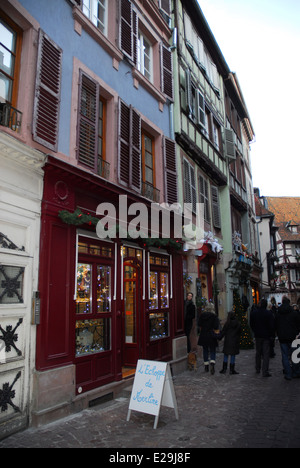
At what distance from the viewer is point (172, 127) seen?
1061 cm

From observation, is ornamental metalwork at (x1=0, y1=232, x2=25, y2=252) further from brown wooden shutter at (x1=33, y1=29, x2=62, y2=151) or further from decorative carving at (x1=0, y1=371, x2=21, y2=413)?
decorative carving at (x1=0, y1=371, x2=21, y2=413)

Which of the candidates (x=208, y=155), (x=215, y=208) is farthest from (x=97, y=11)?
(x=215, y=208)

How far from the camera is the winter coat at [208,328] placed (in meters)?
8.50

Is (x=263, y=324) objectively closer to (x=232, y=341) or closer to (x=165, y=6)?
(x=232, y=341)

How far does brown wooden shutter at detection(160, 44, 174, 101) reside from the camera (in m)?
10.3

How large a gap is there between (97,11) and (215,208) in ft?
28.4

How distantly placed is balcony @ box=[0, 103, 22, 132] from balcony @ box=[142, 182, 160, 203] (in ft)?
12.9

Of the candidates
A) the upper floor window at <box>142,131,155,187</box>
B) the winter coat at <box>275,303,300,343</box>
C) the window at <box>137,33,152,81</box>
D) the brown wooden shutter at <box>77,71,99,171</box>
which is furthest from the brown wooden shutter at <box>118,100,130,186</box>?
the winter coat at <box>275,303,300,343</box>

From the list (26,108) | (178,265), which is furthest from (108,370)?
(26,108)

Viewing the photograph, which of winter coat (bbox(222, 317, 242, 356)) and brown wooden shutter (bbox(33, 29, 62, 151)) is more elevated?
brown wooden shutter (bbox(33, 29, 62, 151))

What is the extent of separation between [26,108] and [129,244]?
3512 millimetres

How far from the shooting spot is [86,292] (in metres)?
6.39

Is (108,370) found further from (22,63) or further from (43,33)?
(43,33)

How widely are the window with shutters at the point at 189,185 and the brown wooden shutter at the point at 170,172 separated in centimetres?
134
